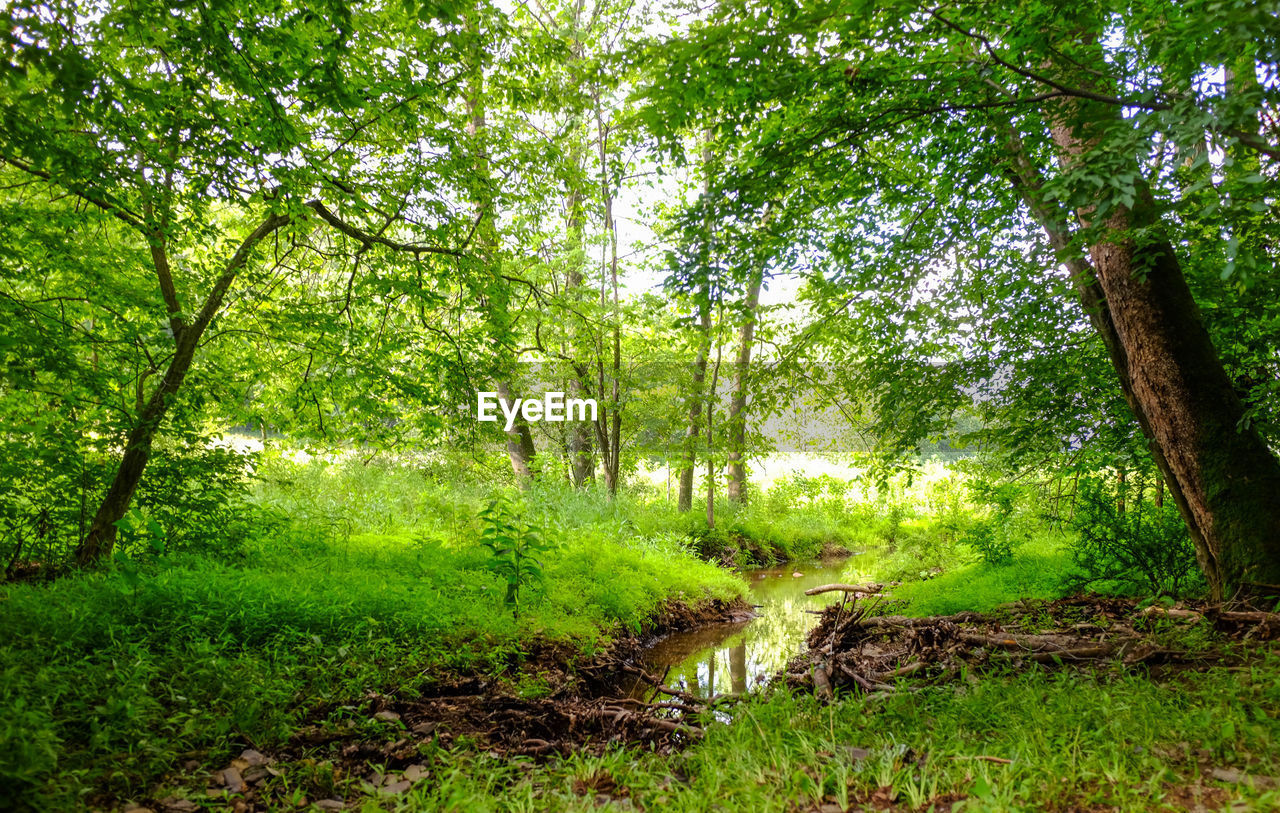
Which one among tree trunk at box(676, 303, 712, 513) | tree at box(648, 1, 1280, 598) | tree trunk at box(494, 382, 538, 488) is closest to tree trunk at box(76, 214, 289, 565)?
tree at box(648, 1, 1280, 598)

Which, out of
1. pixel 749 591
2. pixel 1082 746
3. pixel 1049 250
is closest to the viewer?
pixel 1082 746

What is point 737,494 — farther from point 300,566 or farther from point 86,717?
point 86,717

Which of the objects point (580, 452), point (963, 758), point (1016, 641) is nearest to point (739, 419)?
point (1016, 641)

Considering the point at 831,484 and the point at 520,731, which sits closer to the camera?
the point at 520,731

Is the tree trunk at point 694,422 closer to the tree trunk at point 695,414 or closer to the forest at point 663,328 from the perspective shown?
the tree trunk at point 695,414

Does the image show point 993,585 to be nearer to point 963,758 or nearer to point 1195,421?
point 1195,421

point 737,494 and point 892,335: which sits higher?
point 892,335

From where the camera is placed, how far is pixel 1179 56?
2518mm

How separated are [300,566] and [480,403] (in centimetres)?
209

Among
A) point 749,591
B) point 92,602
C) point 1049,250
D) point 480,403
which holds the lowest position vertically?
point 749,591

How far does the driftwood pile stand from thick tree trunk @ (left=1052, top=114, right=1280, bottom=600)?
16.6 inches

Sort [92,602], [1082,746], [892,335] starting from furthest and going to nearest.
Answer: [892,335], [92,602], [1082,746]

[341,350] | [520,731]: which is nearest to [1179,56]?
[520,731]

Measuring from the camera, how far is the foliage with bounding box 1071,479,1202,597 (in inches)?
192
